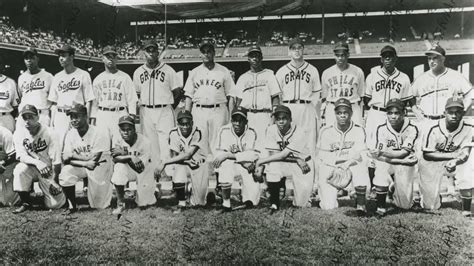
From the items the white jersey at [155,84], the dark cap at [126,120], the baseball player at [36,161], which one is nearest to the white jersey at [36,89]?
the baseball player at [36,161]

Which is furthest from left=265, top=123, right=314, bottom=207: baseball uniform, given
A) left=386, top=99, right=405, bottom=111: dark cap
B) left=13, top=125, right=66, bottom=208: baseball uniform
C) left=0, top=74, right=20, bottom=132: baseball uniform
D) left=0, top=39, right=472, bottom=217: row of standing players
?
left=0, top=74, right=20, bottom=132: baseball uniform

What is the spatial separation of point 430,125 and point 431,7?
9.86 m

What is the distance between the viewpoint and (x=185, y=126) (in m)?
A: 4.57

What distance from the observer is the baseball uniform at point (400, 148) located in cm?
430

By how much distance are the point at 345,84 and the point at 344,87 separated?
4 centimetres

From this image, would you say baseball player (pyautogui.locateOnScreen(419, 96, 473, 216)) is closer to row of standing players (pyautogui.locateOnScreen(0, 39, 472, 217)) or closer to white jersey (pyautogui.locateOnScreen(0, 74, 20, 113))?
row of standing players (pyautogui.locateOnScreen(0, 39, 472, 217))

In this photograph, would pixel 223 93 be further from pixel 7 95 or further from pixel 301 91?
pixel 7 95

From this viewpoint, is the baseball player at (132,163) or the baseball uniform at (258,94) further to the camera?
the baseball uniform at (258,94)

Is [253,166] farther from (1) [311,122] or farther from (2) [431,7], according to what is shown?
(2) [431,7]

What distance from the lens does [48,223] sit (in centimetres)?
411

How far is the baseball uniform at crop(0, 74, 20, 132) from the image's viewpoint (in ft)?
17.1

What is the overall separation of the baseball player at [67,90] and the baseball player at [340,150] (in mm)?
2767

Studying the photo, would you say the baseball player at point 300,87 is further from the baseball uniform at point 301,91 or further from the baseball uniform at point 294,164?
the baseball uniform at point 294,164

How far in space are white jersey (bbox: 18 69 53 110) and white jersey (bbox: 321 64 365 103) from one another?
3335 millimetres
